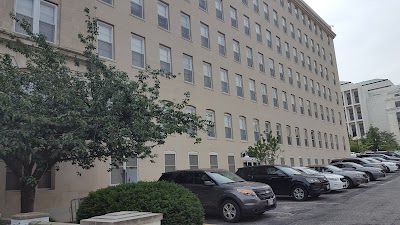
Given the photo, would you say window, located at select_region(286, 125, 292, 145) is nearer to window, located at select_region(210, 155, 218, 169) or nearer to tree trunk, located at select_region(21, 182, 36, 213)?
window, located at select_region(210, 155, 218, 169)

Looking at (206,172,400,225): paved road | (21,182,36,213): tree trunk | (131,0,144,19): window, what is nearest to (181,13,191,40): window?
(131,0,144,19): window

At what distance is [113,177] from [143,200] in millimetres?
9072

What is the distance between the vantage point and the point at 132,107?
28.0ft

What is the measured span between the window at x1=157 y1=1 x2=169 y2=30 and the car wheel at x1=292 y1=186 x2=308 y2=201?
39.2 ft

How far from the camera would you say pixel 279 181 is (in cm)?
1578

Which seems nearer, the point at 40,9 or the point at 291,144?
the point at 40,9

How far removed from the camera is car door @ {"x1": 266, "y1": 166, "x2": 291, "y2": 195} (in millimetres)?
15617

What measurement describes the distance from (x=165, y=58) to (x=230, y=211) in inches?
464

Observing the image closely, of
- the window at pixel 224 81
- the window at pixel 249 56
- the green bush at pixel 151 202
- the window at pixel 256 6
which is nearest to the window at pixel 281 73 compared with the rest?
the window at pixel 249 56

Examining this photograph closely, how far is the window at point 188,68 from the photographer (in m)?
21.7

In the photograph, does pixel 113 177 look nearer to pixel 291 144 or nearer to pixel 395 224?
pixel 395 224

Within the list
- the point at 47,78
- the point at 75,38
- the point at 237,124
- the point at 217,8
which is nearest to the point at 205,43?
the point at 217,8

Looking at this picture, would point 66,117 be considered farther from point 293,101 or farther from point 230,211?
point 293,101

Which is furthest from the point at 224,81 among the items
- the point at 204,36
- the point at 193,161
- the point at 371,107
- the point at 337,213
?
the point at 371,107
